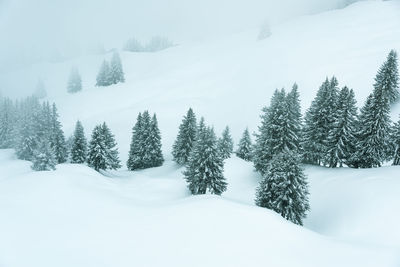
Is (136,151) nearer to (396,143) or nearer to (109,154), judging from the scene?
(109,154)

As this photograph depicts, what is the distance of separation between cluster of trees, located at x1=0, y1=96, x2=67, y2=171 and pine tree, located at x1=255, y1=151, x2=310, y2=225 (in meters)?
27.8

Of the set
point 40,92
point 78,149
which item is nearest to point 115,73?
point 40,92

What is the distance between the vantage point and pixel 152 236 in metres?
12.8

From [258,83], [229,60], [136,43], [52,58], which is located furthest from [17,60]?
[258,83]

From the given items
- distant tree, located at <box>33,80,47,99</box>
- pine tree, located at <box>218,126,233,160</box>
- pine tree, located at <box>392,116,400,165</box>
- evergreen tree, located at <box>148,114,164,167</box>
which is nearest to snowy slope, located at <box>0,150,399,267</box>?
pine tree, located at <box>392,116,400,165</box>

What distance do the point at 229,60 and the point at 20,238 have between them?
88.9m

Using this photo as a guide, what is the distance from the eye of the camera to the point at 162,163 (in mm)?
50469

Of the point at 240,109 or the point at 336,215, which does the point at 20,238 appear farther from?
the point at 240,109

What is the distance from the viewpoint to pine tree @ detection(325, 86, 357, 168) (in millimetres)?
33688

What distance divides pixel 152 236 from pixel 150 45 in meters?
149

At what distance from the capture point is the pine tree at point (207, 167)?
3225 cm

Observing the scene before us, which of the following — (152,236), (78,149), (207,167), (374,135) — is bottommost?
(78,149)

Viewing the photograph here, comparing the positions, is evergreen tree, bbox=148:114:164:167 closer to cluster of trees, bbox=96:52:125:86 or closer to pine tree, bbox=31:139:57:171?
pine tree, bbox=31:139:57:171

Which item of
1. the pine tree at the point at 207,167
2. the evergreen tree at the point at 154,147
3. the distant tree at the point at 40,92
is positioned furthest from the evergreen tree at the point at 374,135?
the distant tree at the point at 40,92
